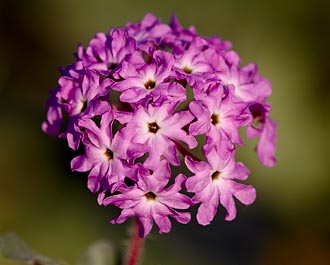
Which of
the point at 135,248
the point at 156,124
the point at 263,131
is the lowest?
the point at 135,248

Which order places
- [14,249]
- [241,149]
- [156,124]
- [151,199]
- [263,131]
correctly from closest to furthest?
[156,124]
[151,199]
[263,131]
[14,249]
[241,149]

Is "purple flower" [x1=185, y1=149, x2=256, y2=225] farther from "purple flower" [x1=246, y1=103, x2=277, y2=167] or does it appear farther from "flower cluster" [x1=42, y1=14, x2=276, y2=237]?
"purple flower" [x1=246, y1=103, x2=277, y2=167]

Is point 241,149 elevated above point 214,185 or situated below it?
above

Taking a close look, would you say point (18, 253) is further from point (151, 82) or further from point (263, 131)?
point (263, 131)

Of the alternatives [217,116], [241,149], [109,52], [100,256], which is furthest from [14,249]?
[241,149]

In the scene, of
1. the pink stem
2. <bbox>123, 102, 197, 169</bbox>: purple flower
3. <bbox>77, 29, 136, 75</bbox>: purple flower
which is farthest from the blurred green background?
<bbox>123, 102, 197, 169</bbox>: purple flower

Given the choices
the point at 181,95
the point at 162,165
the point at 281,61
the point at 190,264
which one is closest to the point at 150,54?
the point at 181,95

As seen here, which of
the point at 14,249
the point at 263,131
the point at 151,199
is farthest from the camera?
the point at 14,249

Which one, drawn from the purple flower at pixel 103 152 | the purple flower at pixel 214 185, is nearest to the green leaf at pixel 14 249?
the purple flower at pixel 103 152
